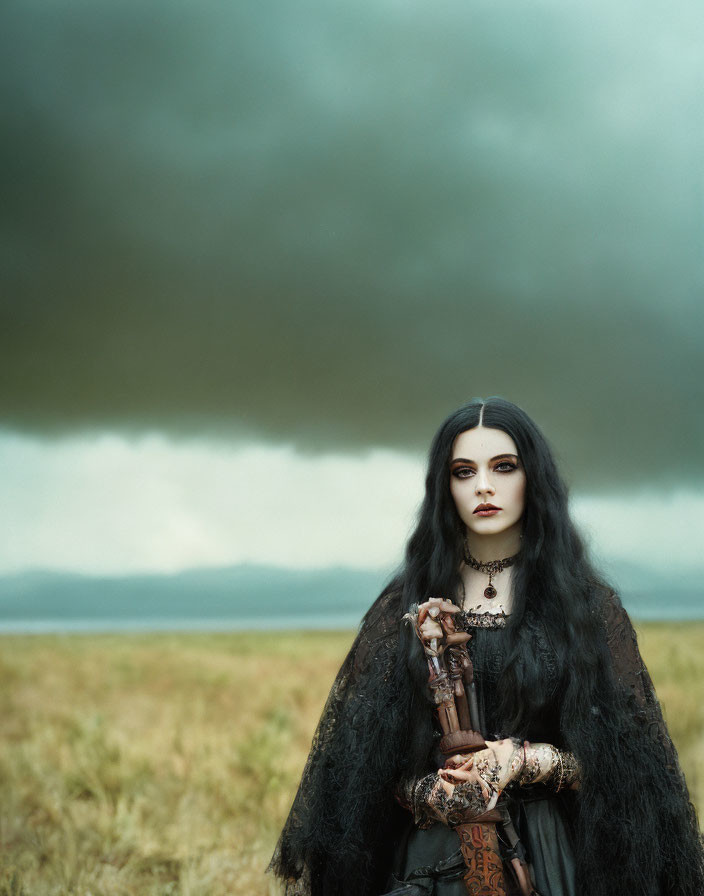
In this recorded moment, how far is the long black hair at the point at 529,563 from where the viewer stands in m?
3.98

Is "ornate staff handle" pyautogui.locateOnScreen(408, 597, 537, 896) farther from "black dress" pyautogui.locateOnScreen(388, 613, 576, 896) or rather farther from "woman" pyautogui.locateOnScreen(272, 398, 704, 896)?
"black dress" pyautogui.locateOnScreen(388, 613, 576, 896)

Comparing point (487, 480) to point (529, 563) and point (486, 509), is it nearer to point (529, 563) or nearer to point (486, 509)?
point (486, 509)

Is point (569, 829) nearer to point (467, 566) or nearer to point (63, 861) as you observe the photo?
point (467, 566)

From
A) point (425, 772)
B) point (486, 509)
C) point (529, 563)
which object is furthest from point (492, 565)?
point (425, 772)

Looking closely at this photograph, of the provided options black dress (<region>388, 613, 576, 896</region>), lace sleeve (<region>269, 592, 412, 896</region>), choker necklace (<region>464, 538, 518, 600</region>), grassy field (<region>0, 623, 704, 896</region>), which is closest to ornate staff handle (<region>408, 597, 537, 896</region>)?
black dress (<region>388, 613, 576, 896</region>)

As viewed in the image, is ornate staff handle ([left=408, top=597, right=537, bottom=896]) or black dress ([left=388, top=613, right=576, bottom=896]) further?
black dress ([left=388, top=613, right=576, bottom=896])

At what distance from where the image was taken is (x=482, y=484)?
4.17 metres

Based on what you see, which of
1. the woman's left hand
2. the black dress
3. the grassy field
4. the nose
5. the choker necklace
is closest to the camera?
the woman's left hand

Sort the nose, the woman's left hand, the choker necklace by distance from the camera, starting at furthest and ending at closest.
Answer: the choker necklace → the nose → the woman's left hand

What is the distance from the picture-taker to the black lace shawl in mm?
3896

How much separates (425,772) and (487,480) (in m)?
1.23

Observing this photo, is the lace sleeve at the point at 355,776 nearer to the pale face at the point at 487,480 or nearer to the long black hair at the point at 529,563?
the long black hair at the point at 529,563

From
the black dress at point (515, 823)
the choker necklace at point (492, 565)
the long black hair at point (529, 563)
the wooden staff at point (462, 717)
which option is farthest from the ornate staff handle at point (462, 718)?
the choker necklace at point (492, 565)

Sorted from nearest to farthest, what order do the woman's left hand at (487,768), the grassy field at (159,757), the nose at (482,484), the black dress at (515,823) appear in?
the woman's left hand at (487,768) < the black dress at (515,823) < the nose at (482,484) < the grassy field at (159,757)
